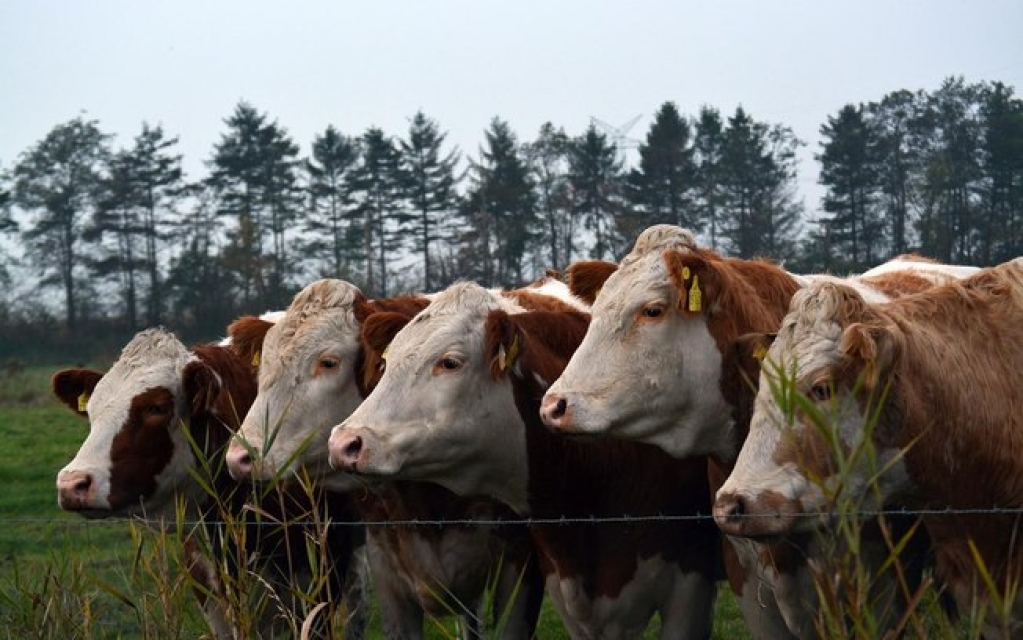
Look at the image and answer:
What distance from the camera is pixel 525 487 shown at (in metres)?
6.57

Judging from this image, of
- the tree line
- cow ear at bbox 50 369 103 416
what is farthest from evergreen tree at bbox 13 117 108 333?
cow ear at bbox 50 369 103 416

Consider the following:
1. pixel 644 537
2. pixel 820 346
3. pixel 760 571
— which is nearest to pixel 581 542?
pixel 644 537

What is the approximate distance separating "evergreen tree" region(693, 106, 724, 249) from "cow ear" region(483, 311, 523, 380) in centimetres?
3500

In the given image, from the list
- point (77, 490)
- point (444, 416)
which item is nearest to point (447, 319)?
point (444, 416)

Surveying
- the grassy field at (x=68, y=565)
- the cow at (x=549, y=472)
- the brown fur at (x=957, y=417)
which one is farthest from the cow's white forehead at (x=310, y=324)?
the brown fur at (x=957, y=417)

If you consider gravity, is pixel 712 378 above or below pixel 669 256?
below

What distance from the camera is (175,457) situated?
7.30m

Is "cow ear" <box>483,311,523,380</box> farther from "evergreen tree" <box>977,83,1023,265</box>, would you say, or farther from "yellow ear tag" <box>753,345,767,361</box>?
"evergreen tree" <box>977,83,1023,265</box>

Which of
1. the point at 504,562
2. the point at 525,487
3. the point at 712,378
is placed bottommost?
the point at 504,562

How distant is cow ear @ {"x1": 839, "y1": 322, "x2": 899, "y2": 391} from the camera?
481 cm

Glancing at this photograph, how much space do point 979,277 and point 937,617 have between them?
2.22 meters

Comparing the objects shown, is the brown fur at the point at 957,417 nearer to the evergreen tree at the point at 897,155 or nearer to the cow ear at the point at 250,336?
the cow ear at the point at 250,336

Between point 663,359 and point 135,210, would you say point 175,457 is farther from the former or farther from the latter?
point 135,210

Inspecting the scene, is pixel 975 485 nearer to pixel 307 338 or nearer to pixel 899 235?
pixel 307 338
